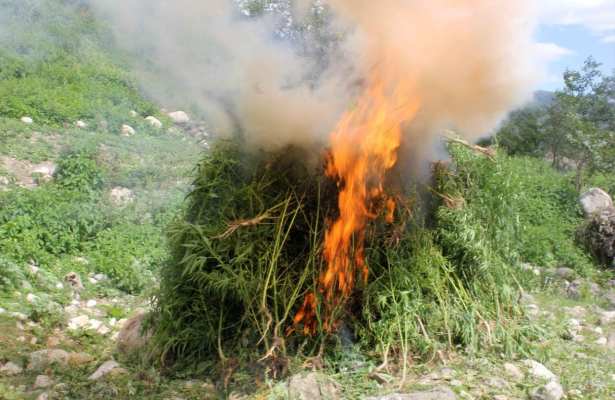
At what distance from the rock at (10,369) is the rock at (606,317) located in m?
4.16

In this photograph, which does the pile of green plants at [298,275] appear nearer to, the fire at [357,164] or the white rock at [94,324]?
the fire at [357,164]

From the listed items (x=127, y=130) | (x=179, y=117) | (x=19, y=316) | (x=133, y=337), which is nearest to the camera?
(x=133, y=337)

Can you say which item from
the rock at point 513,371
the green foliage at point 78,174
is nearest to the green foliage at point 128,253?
the green foliage at point 78,174

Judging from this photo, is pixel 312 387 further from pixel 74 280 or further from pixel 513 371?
pixel 74 280

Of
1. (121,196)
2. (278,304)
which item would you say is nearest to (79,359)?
(278,304)

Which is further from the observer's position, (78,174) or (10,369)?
(78,174)

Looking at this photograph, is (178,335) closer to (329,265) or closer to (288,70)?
(329,265)

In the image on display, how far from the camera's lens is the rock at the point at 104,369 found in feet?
12.4

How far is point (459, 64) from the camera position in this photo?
12.2ft

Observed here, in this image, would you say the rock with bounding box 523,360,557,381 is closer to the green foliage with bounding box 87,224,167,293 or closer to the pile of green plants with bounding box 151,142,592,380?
the pile of green plants with bounding box 151,142,592,380

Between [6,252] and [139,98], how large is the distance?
5.97 m

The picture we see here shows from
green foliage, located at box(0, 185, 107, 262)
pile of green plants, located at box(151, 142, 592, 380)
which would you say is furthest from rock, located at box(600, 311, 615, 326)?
green foliage, located at box(0, 185, 107, 262)

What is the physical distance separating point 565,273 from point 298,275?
13.7 feet

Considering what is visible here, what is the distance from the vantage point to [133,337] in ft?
14.0
